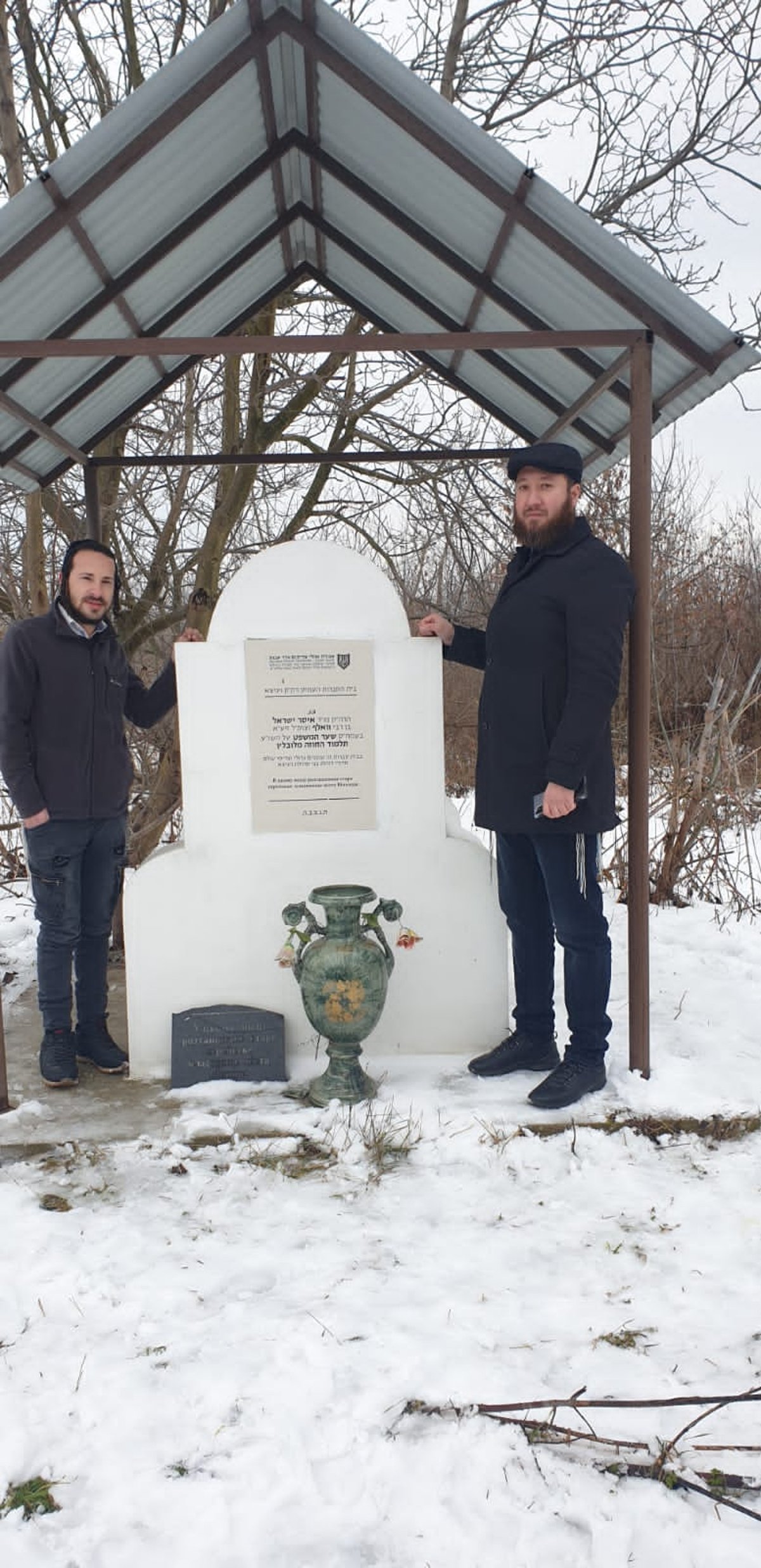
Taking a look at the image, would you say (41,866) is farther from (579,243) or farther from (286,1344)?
(579,243)

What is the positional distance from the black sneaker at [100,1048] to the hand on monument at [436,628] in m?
2.10

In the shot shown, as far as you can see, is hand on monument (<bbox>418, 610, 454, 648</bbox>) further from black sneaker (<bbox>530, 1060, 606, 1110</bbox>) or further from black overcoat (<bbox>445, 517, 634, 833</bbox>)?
black sneaker (<bbox>530, 1060, 606, 1110</bbox>)

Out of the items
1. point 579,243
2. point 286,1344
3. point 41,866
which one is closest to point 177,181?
point 579,243

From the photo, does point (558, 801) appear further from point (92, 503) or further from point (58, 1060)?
point (92, 503)

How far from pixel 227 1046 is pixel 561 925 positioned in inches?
55.7

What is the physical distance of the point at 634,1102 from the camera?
3883mm

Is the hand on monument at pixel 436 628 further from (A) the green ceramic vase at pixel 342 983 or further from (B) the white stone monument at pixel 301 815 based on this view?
(A) the green ceramic vase at pixel 342 983

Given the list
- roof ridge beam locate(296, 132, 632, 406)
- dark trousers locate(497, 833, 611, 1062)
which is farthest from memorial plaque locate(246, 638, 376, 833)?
roof ridge beam locate(296, 132, 632, 406)

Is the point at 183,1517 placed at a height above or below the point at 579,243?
below

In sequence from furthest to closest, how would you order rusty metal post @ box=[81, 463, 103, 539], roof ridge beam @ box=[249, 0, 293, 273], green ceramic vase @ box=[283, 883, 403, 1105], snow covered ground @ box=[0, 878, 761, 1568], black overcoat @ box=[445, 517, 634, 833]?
rusty metal post @ box=[81, 463, 103, 539] < green ceramic vase @ box=[283, 883, 403, 1105] < black overcoat @ box=[445, 517, 634, 833] < roof ridge beam @ box=[249, 0, 293, 273] < snow covered ground @ box=[0, 878, 761, 1568]

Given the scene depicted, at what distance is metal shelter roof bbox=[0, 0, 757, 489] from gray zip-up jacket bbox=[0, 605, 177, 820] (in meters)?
1.05

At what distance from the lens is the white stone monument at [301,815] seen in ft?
14.2

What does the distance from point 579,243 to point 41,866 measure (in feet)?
9.94

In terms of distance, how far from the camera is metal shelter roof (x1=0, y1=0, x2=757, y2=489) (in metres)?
3.57
